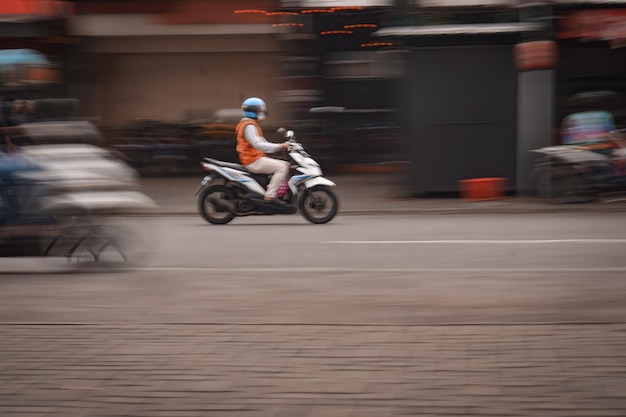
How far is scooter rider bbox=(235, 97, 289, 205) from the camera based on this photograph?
44.1 ft

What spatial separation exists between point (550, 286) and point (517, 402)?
3536 mm

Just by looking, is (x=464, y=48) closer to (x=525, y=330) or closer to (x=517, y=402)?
(x=525, y=330)

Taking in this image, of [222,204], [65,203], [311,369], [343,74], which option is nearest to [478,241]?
[222,204]

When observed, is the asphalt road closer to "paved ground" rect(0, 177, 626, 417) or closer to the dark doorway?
"paved ground" rect(0, 177, 626, 417)

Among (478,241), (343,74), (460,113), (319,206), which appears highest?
(343,74)

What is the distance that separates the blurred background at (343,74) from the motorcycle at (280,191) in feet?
10.8

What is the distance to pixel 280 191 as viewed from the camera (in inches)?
532

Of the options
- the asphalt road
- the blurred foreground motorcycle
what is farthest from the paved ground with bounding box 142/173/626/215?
the blurred foreground motorcycle

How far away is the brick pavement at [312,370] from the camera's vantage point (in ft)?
16.4

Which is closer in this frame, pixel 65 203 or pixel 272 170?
pixel 65 203

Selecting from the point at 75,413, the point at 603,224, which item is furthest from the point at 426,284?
the point at 603,224

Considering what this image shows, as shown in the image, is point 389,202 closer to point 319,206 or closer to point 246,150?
point 319,206

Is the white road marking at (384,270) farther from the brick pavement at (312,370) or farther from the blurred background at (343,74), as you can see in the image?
the blurred background at (343,74)

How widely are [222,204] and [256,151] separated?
853mm
